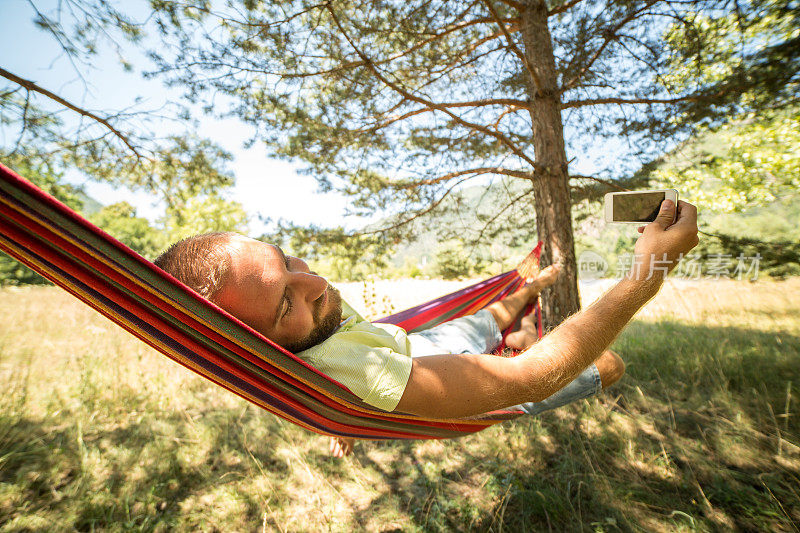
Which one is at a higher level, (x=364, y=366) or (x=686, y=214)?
(x=686, y=214)

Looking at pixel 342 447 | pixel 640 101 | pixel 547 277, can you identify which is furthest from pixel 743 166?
pixel 342 447

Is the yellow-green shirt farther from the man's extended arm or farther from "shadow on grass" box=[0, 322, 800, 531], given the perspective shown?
"shadow on grass" box=[0, 322, 800, 531]

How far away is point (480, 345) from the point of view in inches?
59.2

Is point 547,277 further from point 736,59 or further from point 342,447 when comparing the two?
point 736,59

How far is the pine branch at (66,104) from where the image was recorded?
1.92 meters

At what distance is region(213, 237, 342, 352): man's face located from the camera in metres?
0.92

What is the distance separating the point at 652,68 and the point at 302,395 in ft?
12.1

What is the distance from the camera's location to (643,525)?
4.82ft

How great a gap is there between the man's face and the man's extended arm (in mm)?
392

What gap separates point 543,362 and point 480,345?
2.36 feet

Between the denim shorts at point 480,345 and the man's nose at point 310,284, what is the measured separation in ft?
1.60

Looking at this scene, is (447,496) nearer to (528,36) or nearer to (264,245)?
(264,245)

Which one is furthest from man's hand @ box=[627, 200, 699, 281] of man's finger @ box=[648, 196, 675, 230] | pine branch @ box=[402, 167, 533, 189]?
pine branch @ box=[402, 167, 533, 189]

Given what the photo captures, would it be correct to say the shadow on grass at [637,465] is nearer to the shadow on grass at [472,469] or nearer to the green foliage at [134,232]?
the shadow on grass at [472,469]
